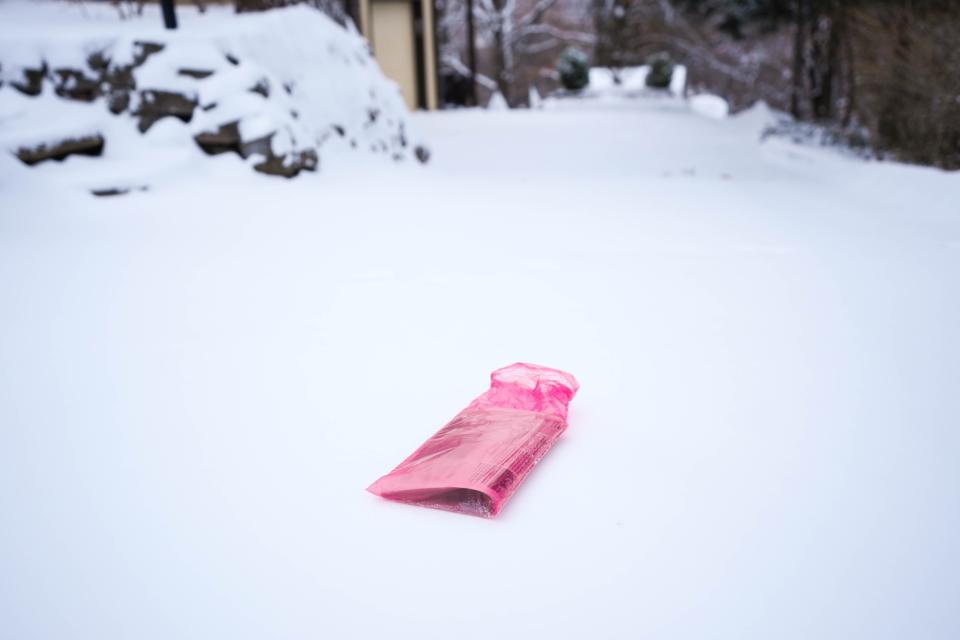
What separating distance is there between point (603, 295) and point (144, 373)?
1479 mm

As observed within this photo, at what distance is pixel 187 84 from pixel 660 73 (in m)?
10.2

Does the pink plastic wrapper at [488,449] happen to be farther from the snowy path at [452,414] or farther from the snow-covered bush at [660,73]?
the snow-covered bush at [660,73]

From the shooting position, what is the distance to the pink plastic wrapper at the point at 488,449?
3.92ft

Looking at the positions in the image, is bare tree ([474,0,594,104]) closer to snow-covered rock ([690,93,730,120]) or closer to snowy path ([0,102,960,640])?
snow-covered rock ([690,93,730,120])

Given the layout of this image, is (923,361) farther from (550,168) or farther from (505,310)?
(550,168)

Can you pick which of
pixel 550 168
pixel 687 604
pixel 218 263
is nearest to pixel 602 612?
pixel 687 604

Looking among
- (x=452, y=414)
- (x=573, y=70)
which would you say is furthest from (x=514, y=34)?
(x=452, y=414)

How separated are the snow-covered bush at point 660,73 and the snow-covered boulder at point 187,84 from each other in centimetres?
925

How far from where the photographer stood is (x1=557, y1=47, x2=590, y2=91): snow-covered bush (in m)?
12.2

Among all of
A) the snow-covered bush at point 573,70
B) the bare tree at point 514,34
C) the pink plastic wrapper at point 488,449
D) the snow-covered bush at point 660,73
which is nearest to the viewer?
the pink plastic wrapper at point 488,449

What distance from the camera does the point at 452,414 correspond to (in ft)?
5.11

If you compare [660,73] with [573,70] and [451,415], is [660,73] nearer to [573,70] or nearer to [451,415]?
[573,70]

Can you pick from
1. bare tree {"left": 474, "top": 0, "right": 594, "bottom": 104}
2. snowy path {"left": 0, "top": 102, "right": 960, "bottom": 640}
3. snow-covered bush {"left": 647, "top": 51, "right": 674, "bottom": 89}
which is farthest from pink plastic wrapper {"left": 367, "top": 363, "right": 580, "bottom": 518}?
bare tree {"left": 474, "top": 0, "right": 594, "bottom": 104}

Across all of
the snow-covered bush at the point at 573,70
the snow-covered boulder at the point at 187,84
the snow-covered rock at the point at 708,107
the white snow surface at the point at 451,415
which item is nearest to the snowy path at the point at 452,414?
the white snow surface at the point at 451,415
